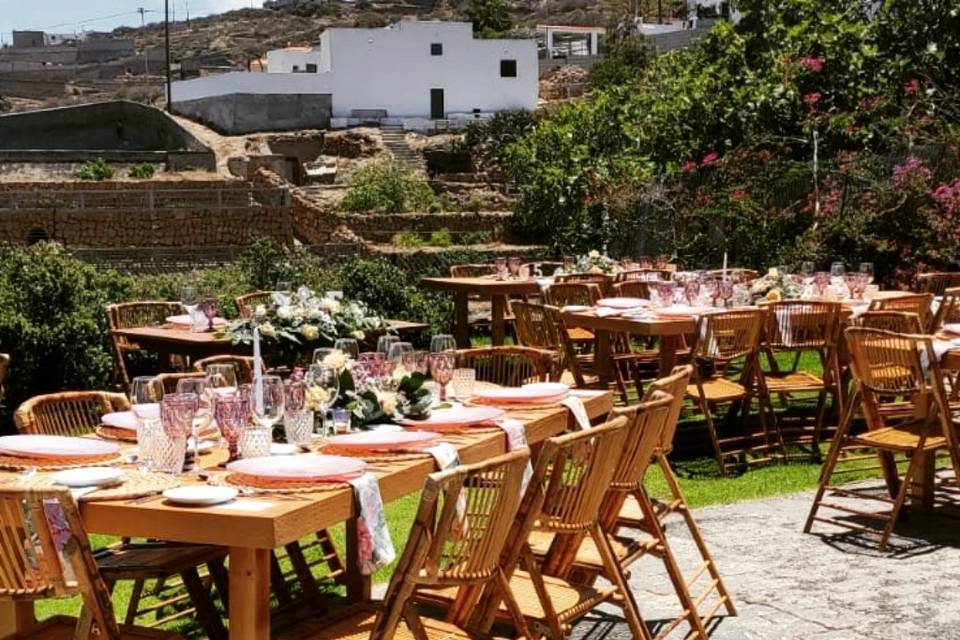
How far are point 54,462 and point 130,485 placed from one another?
39cm

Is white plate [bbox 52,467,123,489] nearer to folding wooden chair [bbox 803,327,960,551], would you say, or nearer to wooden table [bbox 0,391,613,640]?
wooden table [bbox 0,391,613,640]

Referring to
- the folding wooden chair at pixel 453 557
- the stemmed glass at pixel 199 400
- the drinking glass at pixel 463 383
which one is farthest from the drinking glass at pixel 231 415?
the drinking glass at pixel 463 383

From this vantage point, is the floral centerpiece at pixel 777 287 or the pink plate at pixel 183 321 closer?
the pink plate at pixel 183 321

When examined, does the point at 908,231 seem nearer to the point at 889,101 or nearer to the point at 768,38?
the point at 889,101

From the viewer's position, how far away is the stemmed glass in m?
3.64

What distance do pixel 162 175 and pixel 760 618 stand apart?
3111 cm

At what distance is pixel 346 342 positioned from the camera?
463 centimetres

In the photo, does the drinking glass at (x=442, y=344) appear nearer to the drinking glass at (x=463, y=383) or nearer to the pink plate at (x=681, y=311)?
the drinking glass at (x=463, y=383)

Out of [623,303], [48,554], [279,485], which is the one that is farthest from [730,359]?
[48,554]

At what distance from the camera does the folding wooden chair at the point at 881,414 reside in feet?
19.1

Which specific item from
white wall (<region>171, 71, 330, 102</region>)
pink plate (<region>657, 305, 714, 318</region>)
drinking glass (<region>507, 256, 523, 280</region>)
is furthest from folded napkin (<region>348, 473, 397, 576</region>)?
white wall (<region>171, 71, 330, 102</region>)

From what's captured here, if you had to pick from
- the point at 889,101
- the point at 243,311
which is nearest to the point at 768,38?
the point at 889,101

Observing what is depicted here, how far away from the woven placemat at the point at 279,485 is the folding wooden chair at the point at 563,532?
53 centimetres

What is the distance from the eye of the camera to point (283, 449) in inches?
150
